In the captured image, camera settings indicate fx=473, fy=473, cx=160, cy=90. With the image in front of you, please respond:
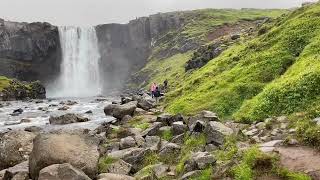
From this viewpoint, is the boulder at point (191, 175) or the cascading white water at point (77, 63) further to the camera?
the cascading white water at point (77, 63)

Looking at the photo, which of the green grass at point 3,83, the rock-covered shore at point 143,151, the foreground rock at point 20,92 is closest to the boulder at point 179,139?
the rock-covered shore at point 143,151

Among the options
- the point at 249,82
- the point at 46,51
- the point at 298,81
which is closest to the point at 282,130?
the point at 298,81

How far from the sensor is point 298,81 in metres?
26.7

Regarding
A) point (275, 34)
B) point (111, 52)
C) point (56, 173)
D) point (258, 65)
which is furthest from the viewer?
point (111, 52)

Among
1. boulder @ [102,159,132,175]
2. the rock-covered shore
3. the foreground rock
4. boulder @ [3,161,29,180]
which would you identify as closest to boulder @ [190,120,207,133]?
the rock-covered shore

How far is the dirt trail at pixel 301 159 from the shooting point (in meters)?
Result: 16.3

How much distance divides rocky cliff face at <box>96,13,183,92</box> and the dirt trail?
160684 mm

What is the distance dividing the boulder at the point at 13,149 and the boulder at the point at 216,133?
9.97 metres

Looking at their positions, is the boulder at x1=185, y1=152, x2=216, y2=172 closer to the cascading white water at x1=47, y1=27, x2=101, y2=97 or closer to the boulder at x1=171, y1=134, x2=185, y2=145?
the boulder at x1=171, y1=134, x2=185, y2=145

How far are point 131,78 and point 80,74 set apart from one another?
19434 millimetres

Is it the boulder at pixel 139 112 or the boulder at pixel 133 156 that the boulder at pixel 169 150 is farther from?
the boulder at pixel 139 112

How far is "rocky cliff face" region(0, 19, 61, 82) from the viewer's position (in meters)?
173

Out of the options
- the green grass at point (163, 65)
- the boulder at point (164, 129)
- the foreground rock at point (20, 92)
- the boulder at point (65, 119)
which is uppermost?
the boulder at point (164, 129)

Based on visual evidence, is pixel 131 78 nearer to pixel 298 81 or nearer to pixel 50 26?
pixel 50 26
